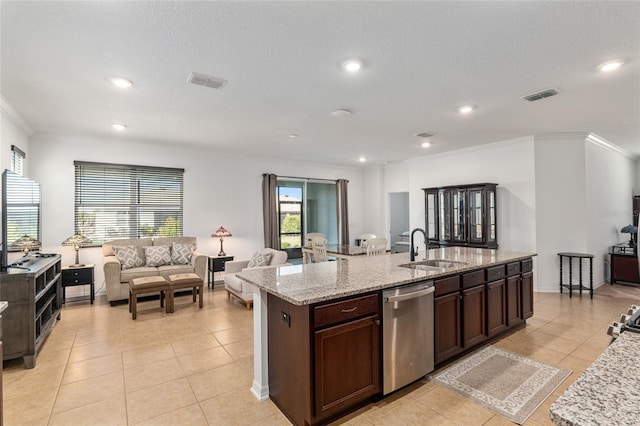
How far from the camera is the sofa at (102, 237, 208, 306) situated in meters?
5.05

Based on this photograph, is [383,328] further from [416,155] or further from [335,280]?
[416,155]

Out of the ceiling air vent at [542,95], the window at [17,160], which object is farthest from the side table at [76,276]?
the ceiling air vent at [542,95]

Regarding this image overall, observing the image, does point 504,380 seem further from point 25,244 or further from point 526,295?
point 25,244

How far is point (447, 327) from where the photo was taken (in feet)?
9.51

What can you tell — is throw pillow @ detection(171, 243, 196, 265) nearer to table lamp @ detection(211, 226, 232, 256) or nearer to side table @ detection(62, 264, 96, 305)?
table lamp @ detection(211, 226, 232, 256)

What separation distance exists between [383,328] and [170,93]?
321 centimetres

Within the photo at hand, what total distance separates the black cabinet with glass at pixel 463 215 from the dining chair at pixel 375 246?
156 centimetres

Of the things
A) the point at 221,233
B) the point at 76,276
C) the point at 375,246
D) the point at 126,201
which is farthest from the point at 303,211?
the point at 76,276

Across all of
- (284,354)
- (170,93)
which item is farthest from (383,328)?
(170,93)

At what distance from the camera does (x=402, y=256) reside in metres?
3.80

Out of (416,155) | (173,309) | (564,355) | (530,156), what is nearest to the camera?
(564,355)

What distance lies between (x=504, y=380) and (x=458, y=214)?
13.1ft

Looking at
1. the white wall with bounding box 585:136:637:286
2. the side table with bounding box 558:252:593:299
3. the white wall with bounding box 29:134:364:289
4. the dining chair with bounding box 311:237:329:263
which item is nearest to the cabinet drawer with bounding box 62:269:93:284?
the white wall with bounding box 29:134:364:289

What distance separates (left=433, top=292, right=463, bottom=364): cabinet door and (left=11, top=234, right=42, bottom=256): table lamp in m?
4.59
